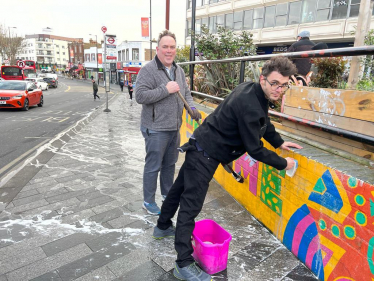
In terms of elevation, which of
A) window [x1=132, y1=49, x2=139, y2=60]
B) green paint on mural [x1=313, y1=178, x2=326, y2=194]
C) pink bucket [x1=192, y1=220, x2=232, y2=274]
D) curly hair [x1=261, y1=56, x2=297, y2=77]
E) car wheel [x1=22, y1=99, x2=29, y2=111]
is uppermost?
window [x1=132, y1=49, x2=139, y2=60]

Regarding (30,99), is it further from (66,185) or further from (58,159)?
(66,185)

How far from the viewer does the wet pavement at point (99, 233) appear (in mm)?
2297

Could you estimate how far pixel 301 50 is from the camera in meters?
4.54

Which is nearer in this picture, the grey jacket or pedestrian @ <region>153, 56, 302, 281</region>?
pedestrian @ <region>153, 56, 302, 281</region>

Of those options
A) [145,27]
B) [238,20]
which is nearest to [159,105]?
[145,27]

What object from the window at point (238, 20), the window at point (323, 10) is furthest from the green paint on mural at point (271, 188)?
the window at point (238, 20)

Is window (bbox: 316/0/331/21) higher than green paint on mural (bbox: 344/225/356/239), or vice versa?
window (bbox: 316/0/331/21)

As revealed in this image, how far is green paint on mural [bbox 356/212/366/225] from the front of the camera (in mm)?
1777

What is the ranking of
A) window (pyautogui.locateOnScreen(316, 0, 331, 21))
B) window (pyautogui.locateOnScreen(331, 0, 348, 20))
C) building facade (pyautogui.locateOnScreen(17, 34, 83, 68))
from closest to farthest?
1. window (pyautogui.locateOnScreen(331, 0, 348, 20))
2. window (pyautogui.locateOnScreen(316, 0, 331, 21))
3. building facade (pyautogui.locateOnScreen(17, 34, 83, 68))

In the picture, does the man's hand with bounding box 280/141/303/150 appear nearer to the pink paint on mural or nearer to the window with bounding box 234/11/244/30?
the pink paint on mural

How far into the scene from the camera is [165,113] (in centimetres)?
301

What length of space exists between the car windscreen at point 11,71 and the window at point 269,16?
1127 inches

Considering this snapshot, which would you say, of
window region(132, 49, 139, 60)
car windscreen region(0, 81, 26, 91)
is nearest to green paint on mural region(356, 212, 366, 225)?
car windscreen region(0, 81, 26, 91)

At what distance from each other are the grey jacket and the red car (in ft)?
40.8
